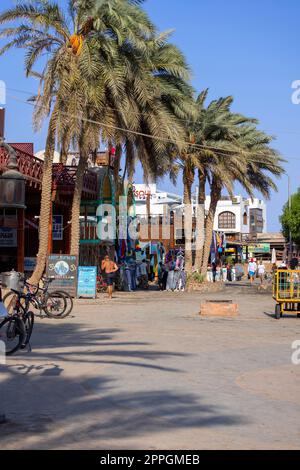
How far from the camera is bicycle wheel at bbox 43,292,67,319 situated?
61.4 ft

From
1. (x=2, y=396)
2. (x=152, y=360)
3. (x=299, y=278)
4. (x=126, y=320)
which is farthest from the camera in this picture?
(x=299, y=278)

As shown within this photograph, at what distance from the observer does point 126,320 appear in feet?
62.4

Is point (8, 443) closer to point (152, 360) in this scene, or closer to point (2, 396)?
point (2, 396)

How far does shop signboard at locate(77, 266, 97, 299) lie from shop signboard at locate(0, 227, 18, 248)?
A: 7815 mm

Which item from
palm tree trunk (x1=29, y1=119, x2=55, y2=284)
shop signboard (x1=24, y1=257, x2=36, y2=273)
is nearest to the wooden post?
palm tree trunk (x1=29, y1=119, x2=55, y2=284)

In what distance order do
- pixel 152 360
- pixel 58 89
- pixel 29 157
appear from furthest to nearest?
pixel 29 157, pixel 58 89, pixel 152 360

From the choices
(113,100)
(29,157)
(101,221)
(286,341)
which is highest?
(113,100)

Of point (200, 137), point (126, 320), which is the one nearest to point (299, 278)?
point (126, 320)

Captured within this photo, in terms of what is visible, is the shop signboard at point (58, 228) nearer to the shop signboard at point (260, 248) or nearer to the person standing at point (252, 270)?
the person standing at point (252, 270)

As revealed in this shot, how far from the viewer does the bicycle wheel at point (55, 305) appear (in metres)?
18.7

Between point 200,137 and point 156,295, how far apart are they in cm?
990

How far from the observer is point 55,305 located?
18.8 metres

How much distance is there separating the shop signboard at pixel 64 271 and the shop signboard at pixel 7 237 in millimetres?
7736

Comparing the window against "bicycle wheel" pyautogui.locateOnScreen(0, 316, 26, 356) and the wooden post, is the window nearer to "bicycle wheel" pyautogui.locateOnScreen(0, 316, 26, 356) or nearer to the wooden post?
the wooden post
